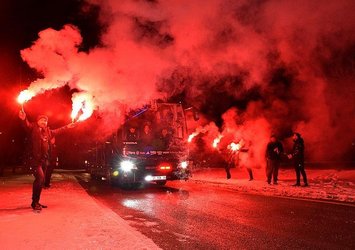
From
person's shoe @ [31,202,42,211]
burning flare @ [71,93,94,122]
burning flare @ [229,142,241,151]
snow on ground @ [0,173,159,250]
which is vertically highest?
burning flare @ [71,93,94,122]

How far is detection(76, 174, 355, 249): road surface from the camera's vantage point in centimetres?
603

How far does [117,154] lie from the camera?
15656 millimetres

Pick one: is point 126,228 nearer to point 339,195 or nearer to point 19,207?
point 19,207

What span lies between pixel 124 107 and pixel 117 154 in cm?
202

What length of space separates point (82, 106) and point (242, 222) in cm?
1123

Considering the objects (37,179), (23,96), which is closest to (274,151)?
(23,96)

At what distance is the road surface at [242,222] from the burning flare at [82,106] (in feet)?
19.8

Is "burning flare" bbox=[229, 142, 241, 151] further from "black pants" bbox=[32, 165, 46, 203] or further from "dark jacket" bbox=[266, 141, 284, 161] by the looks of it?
"black pants" bbox=[32, 165, 46, 203]

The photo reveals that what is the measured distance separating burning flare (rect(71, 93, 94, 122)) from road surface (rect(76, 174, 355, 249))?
6039mm

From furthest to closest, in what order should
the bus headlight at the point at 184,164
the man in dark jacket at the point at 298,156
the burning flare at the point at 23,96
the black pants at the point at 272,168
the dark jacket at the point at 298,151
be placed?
the black pants at the point at 272,168 < the bus headlight at the point at 184,164 < the dark jacket at the point at 298,151 < the man in dark jacket at the point at 298,156 < the burning flare at the point at 23,96

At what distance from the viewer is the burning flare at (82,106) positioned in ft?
53.5

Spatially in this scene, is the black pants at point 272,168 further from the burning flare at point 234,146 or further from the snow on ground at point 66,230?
the snow on ground at point 66,230

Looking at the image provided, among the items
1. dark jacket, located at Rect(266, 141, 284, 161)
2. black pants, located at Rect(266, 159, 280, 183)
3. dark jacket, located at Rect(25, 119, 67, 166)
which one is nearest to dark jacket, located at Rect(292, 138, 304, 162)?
black pants, located at Rect(266, 159, 280, 183)

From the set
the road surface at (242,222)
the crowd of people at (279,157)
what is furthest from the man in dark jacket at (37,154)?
the crowd of people at (279,157)
